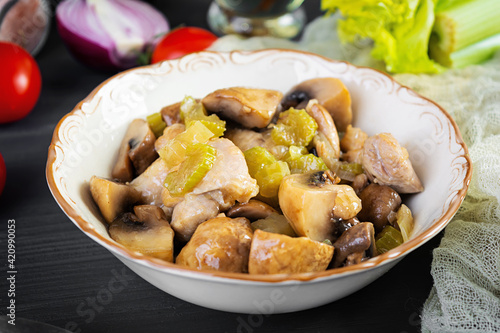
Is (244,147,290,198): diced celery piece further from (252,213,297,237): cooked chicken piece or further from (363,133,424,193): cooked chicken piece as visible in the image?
(363,133,424,193): cooked chicken piece

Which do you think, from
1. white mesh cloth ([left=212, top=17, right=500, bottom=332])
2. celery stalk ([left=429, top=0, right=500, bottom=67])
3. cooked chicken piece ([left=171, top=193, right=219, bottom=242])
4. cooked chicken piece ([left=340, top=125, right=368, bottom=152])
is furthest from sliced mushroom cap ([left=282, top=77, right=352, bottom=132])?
celery stalk ([left=429, top=0, right=500, bottom=67])

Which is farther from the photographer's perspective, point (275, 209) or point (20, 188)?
point (20, 188)

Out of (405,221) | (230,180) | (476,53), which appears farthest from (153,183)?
(476,53)

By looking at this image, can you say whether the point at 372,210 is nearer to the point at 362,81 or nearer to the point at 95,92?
the point at 362,81

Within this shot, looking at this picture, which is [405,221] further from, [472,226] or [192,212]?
[192,212]

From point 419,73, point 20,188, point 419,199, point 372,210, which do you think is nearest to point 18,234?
point 20,188

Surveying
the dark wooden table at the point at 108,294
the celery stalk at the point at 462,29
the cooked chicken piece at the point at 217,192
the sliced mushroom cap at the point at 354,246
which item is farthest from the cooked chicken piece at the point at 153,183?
the celery stalk at the point at 462,29
